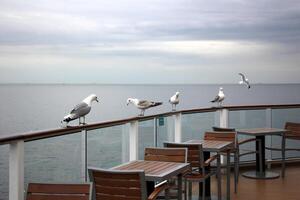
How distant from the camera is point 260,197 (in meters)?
5.66

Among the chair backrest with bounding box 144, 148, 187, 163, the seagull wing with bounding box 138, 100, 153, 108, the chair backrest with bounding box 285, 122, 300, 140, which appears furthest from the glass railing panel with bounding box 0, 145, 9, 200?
the chair backrest with bounding box 285, 122, 300, 140

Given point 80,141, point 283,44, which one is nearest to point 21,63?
point 283,44

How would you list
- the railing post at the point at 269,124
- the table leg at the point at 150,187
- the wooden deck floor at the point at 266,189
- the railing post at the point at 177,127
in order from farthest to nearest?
the railing post at the point at 269,124 < the railing post at the point at 177,127 < the wooden deck floor at the point at 266,189 < the table leg at the point at 150,187

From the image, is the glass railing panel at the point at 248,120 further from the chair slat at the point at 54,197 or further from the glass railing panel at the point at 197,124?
the chair slat at the point at 54,197

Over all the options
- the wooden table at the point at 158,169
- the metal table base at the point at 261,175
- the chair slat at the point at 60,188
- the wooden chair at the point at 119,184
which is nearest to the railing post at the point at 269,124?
the metal table base at the point at 261,175

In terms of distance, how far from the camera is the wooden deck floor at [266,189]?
224 inches

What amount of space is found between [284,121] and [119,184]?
511 cm

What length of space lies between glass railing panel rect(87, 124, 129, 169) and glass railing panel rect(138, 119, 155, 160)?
9.4 inches

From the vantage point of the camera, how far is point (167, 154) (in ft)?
13.2

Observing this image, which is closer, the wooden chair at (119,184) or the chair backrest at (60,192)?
the chair backrest at (60,192)

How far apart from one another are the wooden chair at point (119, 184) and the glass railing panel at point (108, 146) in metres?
1.13

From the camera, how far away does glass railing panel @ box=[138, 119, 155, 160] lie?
5418 mm

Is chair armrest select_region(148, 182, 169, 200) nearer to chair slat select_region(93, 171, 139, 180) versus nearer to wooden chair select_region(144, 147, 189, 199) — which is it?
chair slat select_region(93, 171, 139, 180)

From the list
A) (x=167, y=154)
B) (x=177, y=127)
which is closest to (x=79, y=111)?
(x=167, y=154)
